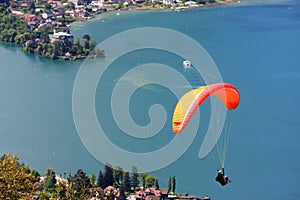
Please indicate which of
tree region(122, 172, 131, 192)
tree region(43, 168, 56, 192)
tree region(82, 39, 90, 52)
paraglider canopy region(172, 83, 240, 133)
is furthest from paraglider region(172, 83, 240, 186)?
tree region(82, 39, 90, 52)

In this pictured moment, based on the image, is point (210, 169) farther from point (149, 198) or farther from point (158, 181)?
point (149, 198)

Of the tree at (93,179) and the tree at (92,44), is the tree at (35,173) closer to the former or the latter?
the tree at (93,179)

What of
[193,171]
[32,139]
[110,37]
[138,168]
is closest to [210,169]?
[193,171]

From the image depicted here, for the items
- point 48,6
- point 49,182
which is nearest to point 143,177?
point 49,182

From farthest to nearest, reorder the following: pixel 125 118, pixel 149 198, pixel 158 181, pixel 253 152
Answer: pixel 125 118 → pixel 253 152 → pixel 158 181 → pixel 149 198

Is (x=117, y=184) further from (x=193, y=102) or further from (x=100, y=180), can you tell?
(x=193, y=102)

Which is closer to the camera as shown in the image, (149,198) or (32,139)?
(149,198)

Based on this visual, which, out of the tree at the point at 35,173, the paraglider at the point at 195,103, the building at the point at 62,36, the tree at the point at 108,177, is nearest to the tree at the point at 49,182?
the tree at the point at 35,173
